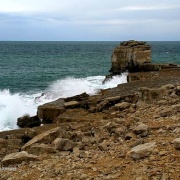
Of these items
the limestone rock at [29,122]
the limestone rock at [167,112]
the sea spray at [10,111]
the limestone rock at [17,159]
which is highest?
the limestone rock at [167,112]

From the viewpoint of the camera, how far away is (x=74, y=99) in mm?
18547

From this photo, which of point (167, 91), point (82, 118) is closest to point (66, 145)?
point (82, 118)

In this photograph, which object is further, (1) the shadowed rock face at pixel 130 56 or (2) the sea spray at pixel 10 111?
(1) the shadowed rock face at pixel 130 56

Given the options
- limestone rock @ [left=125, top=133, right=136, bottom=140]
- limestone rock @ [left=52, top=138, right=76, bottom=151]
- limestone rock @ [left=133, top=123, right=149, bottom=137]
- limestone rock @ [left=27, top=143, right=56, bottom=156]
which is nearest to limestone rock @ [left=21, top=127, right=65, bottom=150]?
limestone rock @ [left=27, top=143, right=56, bottom=156]

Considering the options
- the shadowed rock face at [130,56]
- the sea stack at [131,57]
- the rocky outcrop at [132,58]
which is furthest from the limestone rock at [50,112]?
the shadowed rock face at [130,56]

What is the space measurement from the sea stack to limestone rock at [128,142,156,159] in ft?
88.0

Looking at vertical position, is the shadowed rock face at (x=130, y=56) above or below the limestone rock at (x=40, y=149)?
above

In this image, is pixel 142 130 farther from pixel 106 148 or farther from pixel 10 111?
pixel 10 111

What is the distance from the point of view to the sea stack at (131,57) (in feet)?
119

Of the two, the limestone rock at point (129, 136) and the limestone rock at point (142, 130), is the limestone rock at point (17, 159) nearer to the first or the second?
the limestone rock at point (129, 136)

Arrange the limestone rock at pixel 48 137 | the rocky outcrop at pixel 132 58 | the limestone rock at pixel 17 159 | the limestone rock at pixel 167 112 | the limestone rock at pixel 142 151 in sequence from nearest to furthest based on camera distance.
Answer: the limestone rock at pixel 142 151 → the limestone rock at pixel 17 159 → the limestone rock at pixel 48 137 → the limestone rock at pixel 167 112 → the rocky outcrop at pixel 132 58

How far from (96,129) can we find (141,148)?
10.5ft

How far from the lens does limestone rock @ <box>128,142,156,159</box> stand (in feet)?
26.8

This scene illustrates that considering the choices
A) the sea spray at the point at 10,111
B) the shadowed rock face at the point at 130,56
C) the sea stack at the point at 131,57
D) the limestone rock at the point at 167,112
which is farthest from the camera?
the shadowed rock face at the point at 130,56
